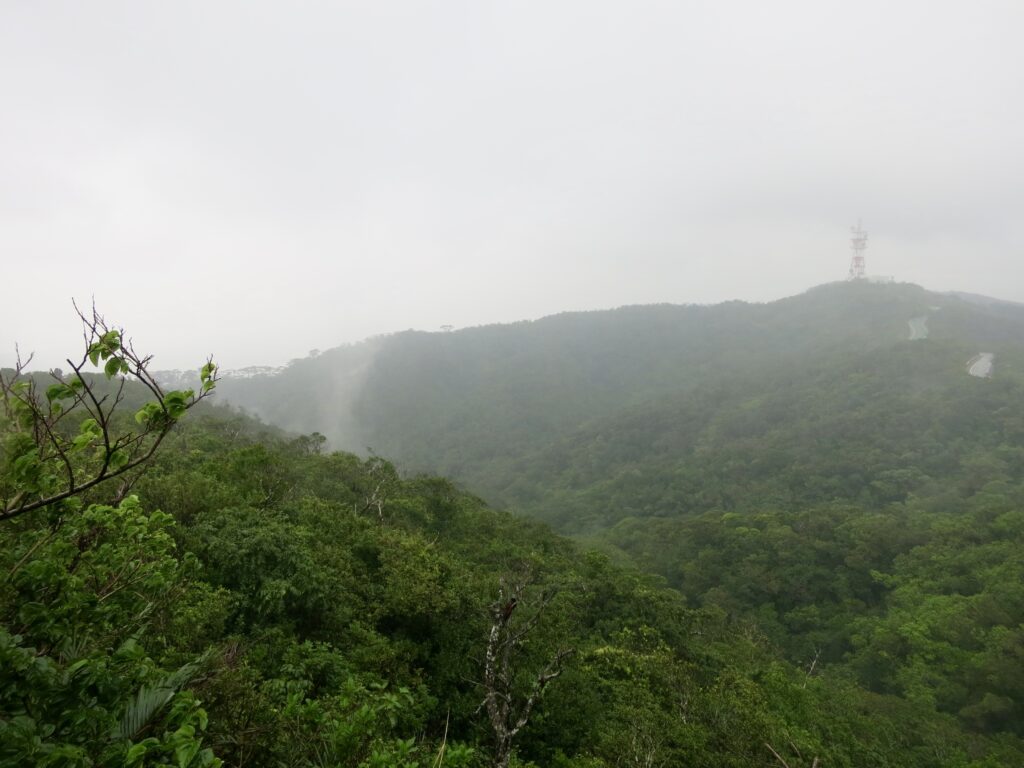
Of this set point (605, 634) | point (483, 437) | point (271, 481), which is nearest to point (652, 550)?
point (605, 634)

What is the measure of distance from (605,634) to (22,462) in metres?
20.9

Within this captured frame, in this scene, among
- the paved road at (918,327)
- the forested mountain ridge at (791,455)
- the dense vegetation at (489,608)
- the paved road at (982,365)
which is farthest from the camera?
the paved road at (918,327)

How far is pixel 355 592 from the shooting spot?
13.7 meters

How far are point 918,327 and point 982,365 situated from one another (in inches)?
1699

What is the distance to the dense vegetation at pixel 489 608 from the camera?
3.60m

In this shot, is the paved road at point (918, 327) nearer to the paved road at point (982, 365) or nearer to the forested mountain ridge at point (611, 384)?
the forested mountain ridge at point (611, 384)

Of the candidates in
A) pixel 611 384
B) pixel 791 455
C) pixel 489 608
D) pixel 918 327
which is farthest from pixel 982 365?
pixel 489 608

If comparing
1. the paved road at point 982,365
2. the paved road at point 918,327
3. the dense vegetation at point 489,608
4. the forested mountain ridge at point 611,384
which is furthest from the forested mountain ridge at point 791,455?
the paved road at point 918,327

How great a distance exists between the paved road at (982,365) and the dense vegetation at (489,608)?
16.4 meters

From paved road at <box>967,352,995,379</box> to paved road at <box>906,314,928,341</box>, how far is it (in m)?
20.4

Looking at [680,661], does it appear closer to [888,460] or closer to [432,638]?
[432,638]

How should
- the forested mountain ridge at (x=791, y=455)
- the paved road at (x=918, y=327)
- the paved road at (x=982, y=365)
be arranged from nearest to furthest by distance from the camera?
the forested mountain ridge at (x=791, y=455) → the paved road at (x=982, y=365) → the paved road at (x=918, y=327)

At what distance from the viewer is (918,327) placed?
Answer: 140125 millimetres

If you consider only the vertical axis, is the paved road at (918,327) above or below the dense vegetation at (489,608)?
above
